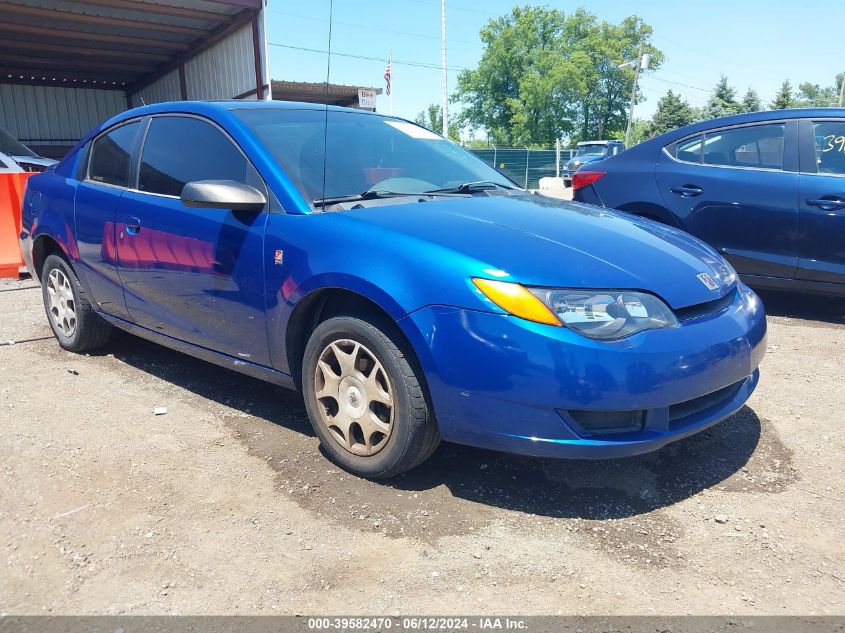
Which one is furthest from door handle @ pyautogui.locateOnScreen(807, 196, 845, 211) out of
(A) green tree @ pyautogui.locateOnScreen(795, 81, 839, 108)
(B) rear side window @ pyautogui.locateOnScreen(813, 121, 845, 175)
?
(A) green tree @ pyautogui.locateOnScreen(795, 81, 839, 108)

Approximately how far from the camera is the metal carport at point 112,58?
46.6 feet

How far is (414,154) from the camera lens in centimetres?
362

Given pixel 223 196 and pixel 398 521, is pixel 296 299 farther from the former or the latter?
pixel 398 521

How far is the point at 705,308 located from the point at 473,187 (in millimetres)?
1363

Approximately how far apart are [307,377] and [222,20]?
14438 mm

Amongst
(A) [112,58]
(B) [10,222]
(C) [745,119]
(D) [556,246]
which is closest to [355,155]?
A: (D) [556,246]

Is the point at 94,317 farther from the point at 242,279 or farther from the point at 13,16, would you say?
the point at 13,16

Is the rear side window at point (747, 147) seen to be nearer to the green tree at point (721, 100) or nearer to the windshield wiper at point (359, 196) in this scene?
the windshield wiper at point (359, 196)

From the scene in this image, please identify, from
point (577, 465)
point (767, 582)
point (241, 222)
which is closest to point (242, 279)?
point (241, 222)

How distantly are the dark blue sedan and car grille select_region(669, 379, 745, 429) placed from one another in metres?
2.71

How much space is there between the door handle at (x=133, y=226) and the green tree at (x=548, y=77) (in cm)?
5969

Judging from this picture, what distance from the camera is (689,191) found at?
5.41 meters

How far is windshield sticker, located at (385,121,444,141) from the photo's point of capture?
3.84 meters

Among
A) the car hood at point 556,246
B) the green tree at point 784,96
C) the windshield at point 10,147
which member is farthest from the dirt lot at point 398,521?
the green tree at point 784,96
